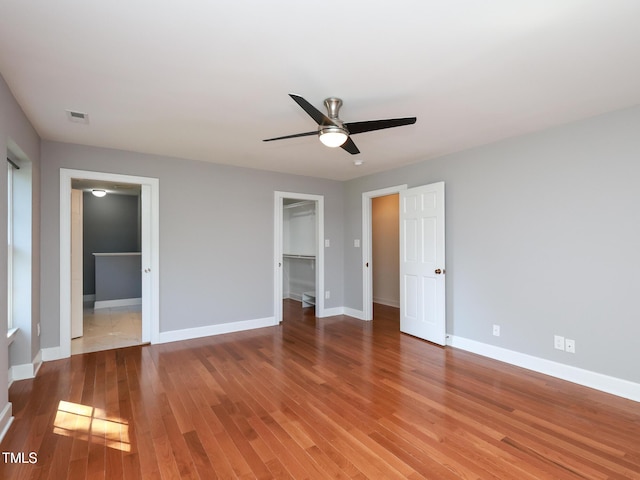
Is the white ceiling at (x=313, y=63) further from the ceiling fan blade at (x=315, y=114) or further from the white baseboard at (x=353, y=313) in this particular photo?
the white baseboard at (x=353, y=313)

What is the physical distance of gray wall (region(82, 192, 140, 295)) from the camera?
716cm

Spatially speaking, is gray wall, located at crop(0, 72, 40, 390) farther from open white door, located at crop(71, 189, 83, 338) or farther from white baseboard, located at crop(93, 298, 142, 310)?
white baseboard, located at crop(93, 298, 142, 310)

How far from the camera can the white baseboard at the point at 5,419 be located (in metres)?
2.15

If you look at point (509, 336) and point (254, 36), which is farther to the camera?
point (509, 336)

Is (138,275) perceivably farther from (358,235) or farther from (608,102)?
(608,102)

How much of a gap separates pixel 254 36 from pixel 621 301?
3.42 meters

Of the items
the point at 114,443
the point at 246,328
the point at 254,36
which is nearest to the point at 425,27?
the point at 254,36

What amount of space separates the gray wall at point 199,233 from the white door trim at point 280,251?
0.08m

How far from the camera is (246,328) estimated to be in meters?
4.81

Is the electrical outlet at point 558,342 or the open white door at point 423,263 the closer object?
the electrical outlet at point 558,342

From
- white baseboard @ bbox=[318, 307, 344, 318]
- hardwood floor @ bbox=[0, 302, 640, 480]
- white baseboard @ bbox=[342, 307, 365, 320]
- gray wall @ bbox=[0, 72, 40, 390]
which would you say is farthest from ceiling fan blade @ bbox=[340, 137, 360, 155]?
white baseboard @ bbox=[318, 307, 344, 318]

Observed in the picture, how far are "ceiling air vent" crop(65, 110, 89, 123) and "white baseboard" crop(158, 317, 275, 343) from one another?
2.56 metres

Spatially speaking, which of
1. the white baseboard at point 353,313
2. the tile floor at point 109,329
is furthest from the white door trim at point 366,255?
the tile floor at point 109,329

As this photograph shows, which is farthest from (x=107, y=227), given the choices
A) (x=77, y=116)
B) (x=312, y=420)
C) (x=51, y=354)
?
(x=312, y=420)
